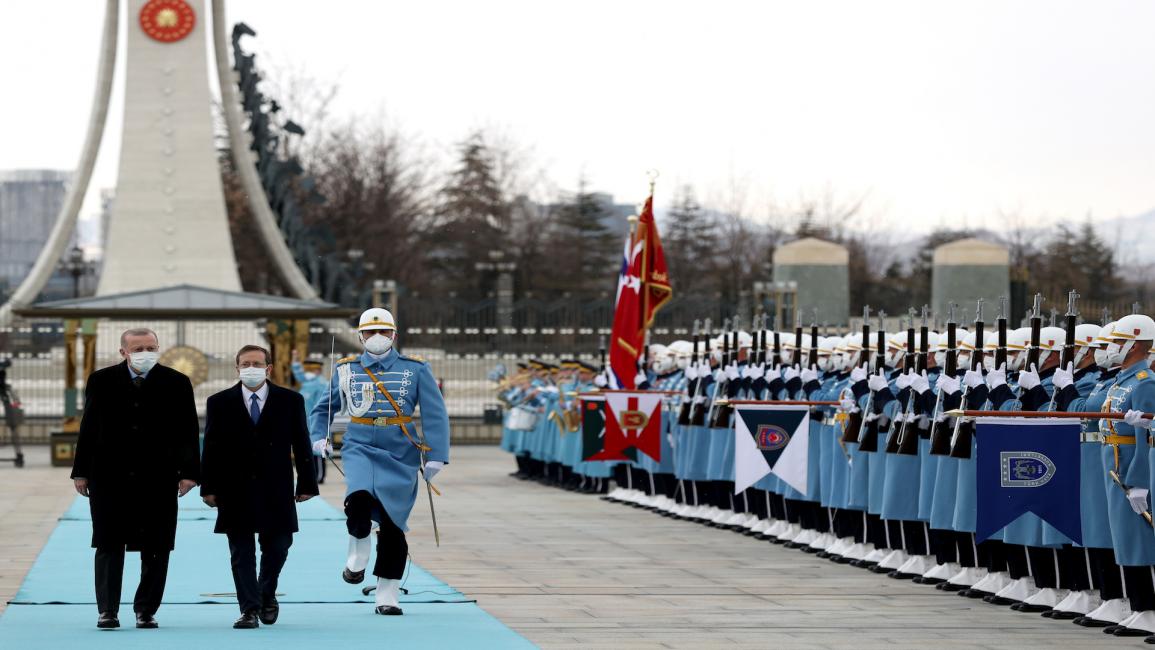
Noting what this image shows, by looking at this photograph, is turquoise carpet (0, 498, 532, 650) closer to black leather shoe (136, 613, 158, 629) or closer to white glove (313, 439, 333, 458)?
black leather shoe (136, 613, 158, 629)

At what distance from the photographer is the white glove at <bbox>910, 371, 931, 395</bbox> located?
44.2ft

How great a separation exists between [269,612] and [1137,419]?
178 inches

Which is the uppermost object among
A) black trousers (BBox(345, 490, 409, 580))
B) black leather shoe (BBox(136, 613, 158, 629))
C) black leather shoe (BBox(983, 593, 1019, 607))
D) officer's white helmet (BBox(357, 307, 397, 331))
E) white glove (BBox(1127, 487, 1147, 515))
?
officer's white helmet (BBox(357, 307, 397, 331))

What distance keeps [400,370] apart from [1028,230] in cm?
6886

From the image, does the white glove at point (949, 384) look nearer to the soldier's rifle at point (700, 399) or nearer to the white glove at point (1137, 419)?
the white glove at point (1137, 419)

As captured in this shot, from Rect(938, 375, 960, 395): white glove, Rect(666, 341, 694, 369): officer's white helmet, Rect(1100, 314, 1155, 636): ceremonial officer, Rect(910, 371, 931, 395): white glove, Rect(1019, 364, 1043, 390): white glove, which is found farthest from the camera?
Rect(666, 341, 694, 369): officer's white helmet

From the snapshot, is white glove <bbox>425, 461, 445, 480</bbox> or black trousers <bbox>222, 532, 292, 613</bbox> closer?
black trousers <bbox>222, 532, 292, 613</bbox>

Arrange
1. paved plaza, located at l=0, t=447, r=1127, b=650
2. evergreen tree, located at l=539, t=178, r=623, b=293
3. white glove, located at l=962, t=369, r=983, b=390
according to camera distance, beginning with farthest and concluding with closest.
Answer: evergreen tree, located at l=539, t=178, r=623, b=293
white glove, located at l=962, t=369, r=983, b=390
paved plaza, located at l=0, t=447, r=1127, b=650

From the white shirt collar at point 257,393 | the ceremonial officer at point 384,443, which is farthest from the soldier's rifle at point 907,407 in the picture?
the white shirt collar at point 257,393

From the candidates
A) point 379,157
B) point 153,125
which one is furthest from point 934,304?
point 379,157

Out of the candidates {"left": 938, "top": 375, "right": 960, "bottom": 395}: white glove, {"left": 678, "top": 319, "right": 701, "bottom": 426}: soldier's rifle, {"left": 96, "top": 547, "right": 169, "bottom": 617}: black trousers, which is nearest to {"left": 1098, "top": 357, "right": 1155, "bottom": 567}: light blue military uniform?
{"left": 938, "top": 375, "right": 960, "bottom": 395}: white glove

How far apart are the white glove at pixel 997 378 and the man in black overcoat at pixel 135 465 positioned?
468cm

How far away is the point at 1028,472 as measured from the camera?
1139 centimetres

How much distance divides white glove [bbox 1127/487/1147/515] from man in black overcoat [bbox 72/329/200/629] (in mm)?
4767
